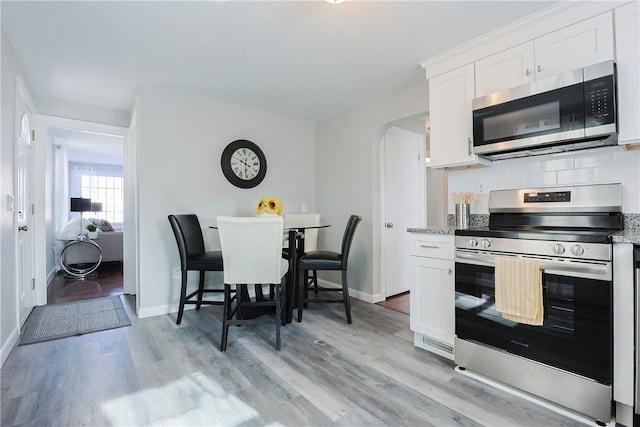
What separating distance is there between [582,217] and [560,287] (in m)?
0.56

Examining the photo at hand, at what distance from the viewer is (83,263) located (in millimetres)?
5457

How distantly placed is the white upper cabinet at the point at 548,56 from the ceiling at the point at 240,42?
0.21 meters

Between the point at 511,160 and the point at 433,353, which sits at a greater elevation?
the point at 511,160

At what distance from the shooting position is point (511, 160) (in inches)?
92.5

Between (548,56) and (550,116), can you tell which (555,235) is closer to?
(550,116)

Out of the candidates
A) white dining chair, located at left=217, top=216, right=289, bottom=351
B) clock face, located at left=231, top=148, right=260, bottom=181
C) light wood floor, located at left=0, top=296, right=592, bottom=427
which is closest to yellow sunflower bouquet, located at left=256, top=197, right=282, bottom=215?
white dining chair, located at left=217, top=216, right=289, bottom=351

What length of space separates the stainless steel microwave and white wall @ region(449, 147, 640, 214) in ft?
0.32

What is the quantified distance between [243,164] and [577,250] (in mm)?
3275

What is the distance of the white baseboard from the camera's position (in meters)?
2.13

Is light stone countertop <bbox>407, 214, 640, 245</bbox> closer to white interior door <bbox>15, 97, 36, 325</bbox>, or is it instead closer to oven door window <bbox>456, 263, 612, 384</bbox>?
oven door window <bbox>456, 263, 612, 384</bbox>

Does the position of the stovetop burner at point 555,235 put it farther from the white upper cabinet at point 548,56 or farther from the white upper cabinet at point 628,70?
the white upper cabinet at point 548,56

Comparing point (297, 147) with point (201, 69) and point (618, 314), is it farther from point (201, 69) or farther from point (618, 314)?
point (618, 314)

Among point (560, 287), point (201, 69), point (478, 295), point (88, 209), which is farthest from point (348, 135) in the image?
point (88, 209)

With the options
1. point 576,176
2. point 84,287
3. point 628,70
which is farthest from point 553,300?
point 84,287
